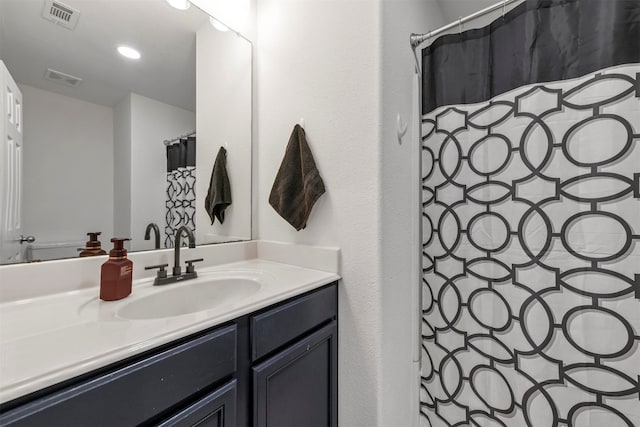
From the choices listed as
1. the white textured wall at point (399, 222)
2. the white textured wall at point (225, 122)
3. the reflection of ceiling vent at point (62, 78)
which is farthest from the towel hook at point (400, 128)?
the reflection of ceiling vent at point (62, 78)

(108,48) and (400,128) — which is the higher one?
(108,48)

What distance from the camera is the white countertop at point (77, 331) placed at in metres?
0.44

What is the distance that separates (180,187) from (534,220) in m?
1.35

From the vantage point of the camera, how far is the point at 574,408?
2.78ft

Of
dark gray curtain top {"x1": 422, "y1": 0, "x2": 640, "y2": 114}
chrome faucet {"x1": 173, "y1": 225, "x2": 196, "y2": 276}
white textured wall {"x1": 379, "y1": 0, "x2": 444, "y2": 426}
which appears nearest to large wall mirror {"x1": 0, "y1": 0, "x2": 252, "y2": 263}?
chrome faucet {"x1": 173, "y1": 225, "x2": 196, "y2": 276}

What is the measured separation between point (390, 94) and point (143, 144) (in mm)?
977

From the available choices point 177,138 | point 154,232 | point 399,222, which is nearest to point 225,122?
point 177,138

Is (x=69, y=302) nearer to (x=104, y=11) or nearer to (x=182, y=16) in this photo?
(x=104, y=11)

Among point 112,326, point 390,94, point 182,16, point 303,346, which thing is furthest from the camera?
point 182,16

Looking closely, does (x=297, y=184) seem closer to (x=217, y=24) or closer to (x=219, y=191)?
(x=219, y=191)

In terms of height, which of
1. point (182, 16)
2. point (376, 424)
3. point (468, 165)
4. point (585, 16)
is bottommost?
point (376, 424)

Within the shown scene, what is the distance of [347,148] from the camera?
1062 millimetres

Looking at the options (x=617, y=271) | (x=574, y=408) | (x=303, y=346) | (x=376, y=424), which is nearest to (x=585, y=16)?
(x=617, y=271)

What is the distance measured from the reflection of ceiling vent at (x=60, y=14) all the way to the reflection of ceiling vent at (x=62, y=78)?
0.16 meters
